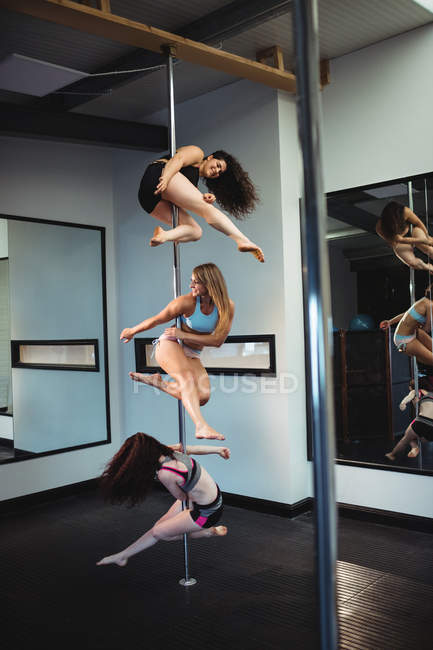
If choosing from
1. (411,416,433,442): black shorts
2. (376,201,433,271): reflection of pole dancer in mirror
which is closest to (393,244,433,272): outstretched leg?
(376,201,433,271): reflection of pole dancer in mirror

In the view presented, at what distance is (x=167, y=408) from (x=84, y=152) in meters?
2.77

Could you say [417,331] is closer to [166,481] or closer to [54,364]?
[166,481]

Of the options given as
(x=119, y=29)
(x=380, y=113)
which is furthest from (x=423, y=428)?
(x=119, y=29)

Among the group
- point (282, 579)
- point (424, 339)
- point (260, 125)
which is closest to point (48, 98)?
point (260, 125)

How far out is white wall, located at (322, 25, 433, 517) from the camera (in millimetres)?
4324

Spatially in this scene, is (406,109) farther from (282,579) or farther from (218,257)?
(282,579)

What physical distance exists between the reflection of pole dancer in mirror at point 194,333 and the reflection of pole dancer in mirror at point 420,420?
1888 millimetres

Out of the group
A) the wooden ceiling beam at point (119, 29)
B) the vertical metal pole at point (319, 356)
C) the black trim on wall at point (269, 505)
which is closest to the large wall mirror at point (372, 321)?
the black trim on wall at point (269, 505)

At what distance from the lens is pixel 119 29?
9.81 feet

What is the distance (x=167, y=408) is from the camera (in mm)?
5758

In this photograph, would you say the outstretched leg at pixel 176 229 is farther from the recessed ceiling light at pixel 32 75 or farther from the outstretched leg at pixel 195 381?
the recessed ceiling light at pixel 32 75

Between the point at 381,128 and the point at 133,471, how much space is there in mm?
3222

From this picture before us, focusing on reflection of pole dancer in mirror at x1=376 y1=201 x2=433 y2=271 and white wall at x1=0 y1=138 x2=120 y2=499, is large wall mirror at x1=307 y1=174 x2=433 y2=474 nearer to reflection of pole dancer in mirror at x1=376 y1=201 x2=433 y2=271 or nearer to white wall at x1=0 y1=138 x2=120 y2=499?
reflection of pole dancer in mirror at x1=376 y1=201 x2=433 y2=271

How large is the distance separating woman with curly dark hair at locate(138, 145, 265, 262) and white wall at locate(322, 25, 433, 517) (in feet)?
6.01
